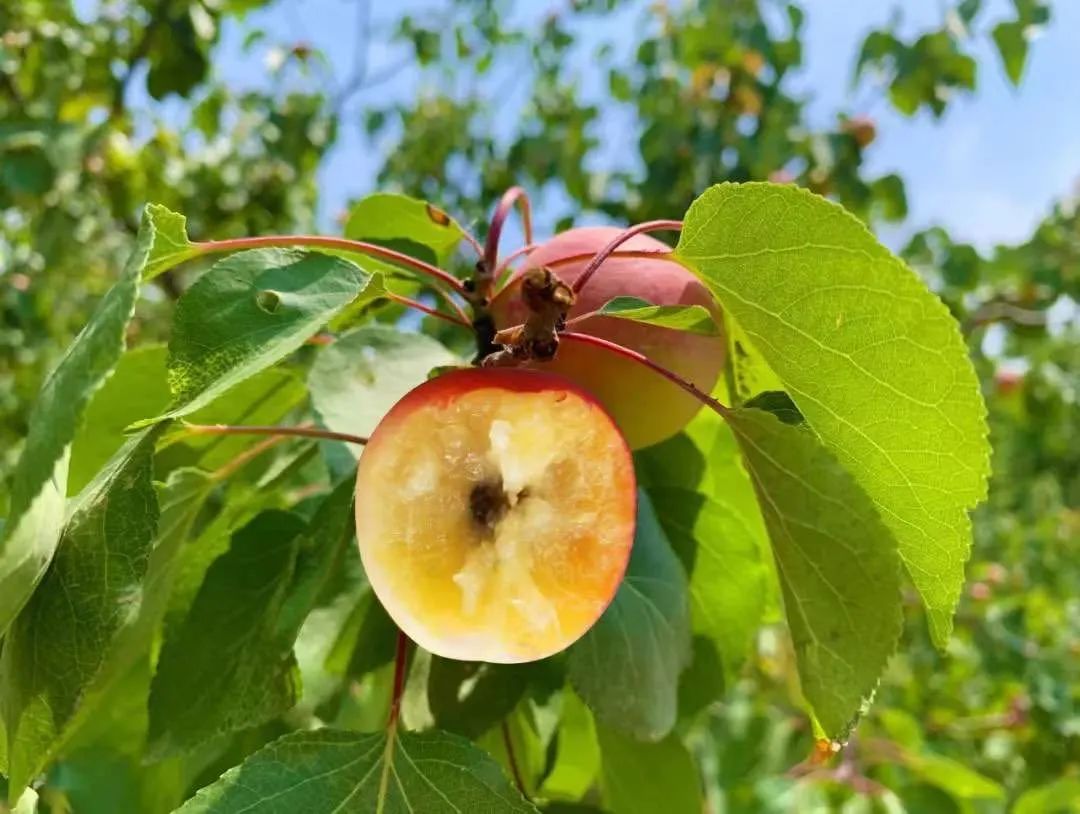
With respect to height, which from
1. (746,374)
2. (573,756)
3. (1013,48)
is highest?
(746,374)

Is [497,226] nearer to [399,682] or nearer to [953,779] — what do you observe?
[399,682]

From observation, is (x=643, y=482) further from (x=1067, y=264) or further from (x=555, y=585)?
(x=1067, y=264)

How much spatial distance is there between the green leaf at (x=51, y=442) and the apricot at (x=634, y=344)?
0.21 m

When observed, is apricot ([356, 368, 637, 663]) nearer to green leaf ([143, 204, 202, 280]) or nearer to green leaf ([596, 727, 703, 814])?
green leaf ([143, 204, 202, 280])

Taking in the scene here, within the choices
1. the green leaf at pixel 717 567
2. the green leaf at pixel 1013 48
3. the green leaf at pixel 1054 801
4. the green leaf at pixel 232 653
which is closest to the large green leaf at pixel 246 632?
the green leaf at pixel 232 653

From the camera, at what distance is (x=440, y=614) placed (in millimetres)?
407

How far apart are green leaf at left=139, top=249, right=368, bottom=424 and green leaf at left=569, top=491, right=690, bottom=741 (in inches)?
9.2

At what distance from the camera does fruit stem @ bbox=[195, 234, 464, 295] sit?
0.48 meters

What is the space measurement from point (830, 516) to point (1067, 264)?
1.96 metres

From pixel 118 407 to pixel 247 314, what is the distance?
0.91 ft

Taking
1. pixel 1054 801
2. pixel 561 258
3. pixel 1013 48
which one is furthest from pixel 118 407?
pixel 1013 48

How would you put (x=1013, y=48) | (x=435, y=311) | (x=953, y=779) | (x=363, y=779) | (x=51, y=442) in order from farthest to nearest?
(x=1013, y=48) < (x=953, y=779) < (x=435, y=311) < (x=363, y=779) < (x=51, y=442)

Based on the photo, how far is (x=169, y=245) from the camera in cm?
47

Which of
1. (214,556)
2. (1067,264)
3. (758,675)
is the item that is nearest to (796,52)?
(1067,264)
